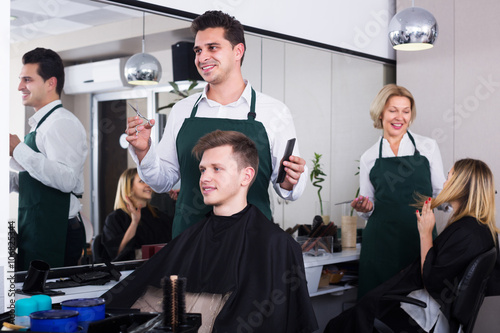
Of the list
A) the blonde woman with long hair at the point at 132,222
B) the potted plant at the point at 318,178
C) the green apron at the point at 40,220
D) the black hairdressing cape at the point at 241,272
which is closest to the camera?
the black hairdressing cape at the point at 241,272

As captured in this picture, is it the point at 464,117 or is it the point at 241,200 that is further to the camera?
the point at 464,117

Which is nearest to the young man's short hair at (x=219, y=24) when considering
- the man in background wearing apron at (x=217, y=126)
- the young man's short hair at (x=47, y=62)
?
the man in background wearing apron at (x=217, y=126)

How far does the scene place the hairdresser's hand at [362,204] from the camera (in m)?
3.68

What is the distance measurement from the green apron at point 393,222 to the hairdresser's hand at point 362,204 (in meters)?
0.09

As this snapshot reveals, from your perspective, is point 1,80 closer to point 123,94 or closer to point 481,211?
point 123,94

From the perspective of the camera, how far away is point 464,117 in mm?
4316

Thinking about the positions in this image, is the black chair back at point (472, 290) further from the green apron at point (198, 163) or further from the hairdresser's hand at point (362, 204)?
the hairdresser's hand at point (362, 204)

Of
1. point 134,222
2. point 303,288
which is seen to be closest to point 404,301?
point 303,288

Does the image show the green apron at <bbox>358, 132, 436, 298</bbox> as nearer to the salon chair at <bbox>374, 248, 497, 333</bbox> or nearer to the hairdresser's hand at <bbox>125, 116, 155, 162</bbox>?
the salon chair at <bbox>374, 248, 497, 333</bbox>

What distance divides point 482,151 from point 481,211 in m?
1.34

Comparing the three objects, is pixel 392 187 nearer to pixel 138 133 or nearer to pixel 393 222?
pixel 393 222

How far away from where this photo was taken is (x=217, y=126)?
254 cm

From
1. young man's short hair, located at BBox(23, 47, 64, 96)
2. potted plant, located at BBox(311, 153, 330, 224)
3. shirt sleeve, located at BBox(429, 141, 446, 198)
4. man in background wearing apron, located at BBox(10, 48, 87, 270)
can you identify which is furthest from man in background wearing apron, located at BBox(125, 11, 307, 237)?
shirt sleeve, located at BBox(429, 141, 446, 198)

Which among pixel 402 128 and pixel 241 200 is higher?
pixel 402 128
